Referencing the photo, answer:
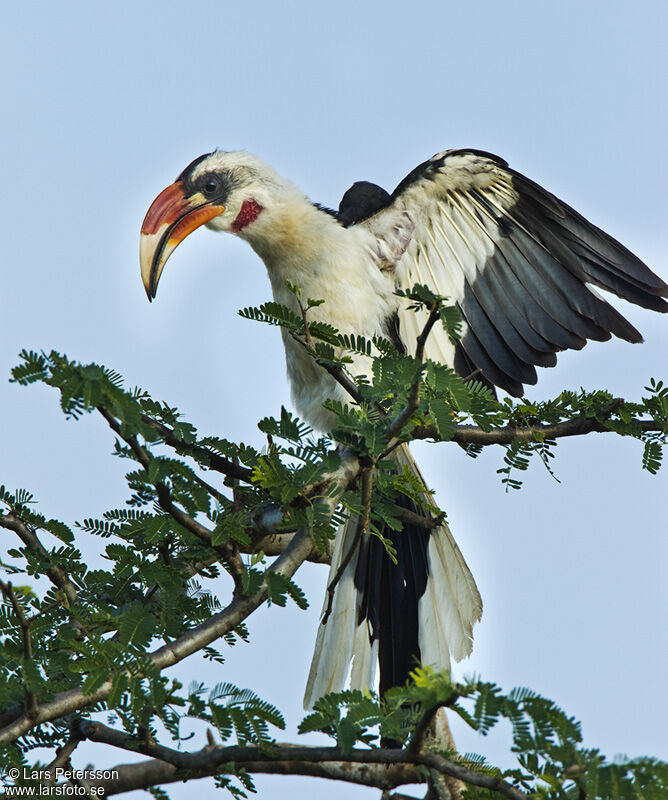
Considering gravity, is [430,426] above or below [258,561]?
above

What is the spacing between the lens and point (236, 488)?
109 inches

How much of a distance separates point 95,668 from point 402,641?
1805mm

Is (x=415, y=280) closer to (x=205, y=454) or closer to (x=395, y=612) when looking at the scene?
(x=395, y=612)

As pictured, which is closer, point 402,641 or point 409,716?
point 409,716

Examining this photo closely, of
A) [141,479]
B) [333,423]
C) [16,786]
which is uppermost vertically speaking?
[333,423]

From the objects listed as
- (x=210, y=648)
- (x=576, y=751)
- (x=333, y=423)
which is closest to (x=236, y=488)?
(x=210, y=648)

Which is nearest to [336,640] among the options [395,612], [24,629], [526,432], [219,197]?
[395,612]

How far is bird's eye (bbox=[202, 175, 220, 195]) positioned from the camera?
4.35m

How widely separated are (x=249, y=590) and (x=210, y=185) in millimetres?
2373

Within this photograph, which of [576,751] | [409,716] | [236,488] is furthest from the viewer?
[236,488]

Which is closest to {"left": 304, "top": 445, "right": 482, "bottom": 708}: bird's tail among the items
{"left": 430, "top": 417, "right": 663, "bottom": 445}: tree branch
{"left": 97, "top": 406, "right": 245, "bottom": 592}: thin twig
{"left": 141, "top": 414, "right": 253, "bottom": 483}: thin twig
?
{"left": 430, "top": 417, "right": 663, "bottom": 445}: tree branch

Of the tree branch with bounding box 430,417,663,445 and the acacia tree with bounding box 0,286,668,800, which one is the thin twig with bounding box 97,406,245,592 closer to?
the acacia tree with bounding box 0,286,668,800

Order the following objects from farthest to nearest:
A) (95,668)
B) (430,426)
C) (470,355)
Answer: (470,355), (430,426), (95,668)

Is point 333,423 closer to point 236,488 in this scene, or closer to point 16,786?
point 236,488
